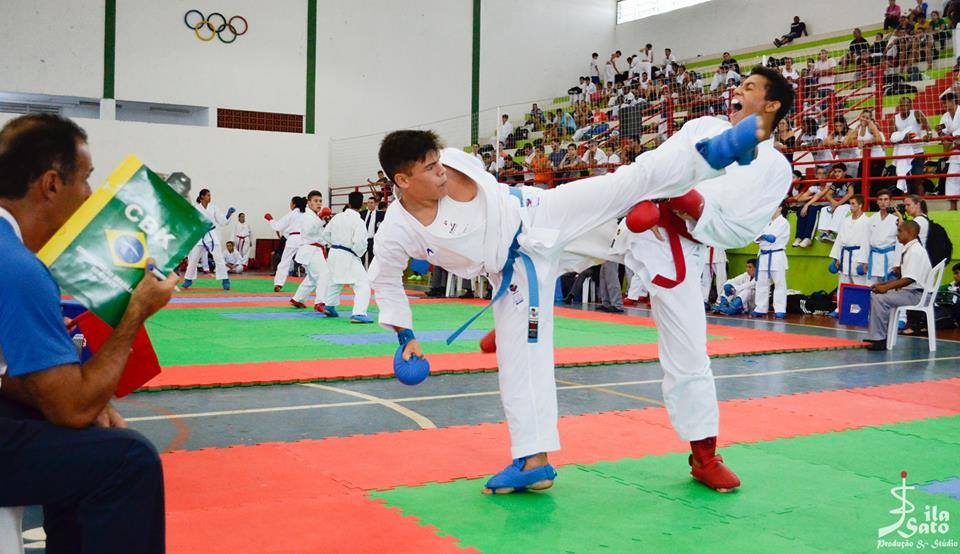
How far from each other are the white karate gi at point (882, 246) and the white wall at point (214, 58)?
16.9 m

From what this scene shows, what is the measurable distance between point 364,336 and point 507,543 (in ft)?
21.2

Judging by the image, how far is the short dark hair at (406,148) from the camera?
3455 millimetres

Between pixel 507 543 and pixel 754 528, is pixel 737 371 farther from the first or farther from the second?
pixel 507 543

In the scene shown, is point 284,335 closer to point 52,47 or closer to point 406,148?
point 406,148

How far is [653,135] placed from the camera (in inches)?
701

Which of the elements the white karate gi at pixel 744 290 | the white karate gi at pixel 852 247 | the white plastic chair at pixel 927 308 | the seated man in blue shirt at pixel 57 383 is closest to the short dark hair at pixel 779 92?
the seated man in blue shirt at pixel 57 383

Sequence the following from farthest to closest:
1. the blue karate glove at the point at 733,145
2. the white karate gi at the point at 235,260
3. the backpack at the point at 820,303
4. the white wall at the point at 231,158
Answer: the white karate gi at the point at 235,260, the white wall at the point at 231,158, the backpack at the point at 820,303, the blue karate glove at the point at 733,145

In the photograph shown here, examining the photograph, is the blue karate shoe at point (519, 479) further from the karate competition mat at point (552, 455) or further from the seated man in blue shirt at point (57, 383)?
the seated man in blue shirt at point (57, 383)

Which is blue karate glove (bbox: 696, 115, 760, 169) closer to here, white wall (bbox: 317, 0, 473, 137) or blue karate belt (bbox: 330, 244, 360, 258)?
blue karate belt (bbox: 330, 244, 360, 258)

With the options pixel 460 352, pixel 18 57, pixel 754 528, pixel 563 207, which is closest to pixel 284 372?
pixel 460 352

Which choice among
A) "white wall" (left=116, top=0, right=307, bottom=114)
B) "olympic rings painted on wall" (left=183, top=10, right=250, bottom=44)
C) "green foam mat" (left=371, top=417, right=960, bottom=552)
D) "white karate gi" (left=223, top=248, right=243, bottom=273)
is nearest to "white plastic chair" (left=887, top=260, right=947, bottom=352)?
"green foam mat" (left=371, top=417, right=960, bottom=552)

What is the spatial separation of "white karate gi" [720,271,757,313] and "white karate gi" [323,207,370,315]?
630 cm

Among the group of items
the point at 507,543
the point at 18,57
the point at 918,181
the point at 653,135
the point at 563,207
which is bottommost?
the point at 507,543

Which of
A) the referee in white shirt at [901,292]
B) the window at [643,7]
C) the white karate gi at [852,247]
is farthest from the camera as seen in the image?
the window at [643,7]
